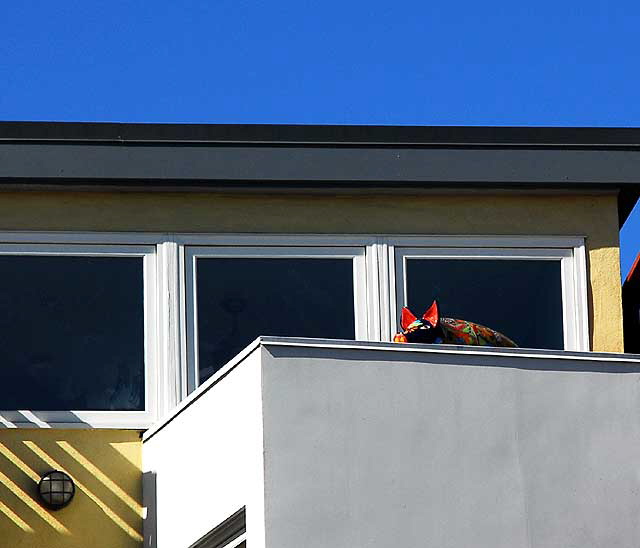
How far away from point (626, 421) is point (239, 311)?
3642 mm

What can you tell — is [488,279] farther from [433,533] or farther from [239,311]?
[433,533]

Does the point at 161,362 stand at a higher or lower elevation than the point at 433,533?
higher

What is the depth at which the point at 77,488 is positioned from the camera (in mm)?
12945

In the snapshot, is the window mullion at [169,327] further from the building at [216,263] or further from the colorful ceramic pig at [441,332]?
the colorful ceramic pig at [441,332]

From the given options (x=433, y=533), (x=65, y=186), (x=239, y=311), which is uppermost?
(x=65, y=186)

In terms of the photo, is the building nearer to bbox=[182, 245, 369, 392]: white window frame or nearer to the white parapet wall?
bbox=[182, 245, 369, 392]: white window frame

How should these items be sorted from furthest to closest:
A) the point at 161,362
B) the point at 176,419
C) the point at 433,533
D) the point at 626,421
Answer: the point at 161,362 < the point at 176,419 < the point at 626,421 < the point at 433,533

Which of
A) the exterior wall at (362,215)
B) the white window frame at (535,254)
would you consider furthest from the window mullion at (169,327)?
the white window frame at (535,254)

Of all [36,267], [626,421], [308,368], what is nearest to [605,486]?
[626,421]

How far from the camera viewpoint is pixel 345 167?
14.0 metres

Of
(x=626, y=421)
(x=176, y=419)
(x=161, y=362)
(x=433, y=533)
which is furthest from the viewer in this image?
(x=161, y=362)

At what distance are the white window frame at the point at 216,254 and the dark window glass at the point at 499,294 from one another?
8cm

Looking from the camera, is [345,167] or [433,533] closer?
[433,533]

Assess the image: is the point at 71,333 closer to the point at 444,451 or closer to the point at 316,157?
the point at 316,157
